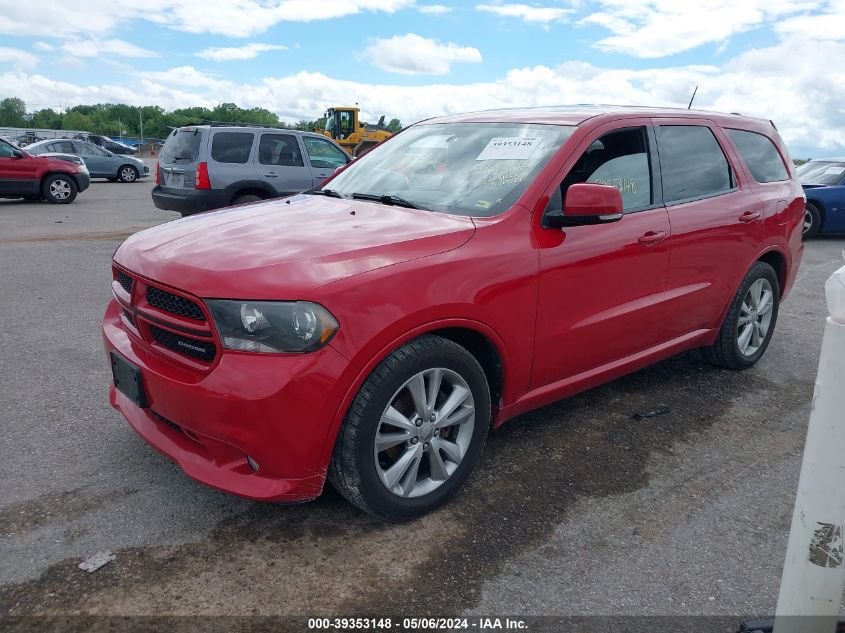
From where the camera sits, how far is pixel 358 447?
264cm

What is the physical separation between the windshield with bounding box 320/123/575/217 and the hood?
8.2 inches

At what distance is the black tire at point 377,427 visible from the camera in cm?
263

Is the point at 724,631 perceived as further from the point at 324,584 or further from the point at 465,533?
the point at 324,584

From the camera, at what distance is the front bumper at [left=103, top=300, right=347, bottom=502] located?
8.11 ft

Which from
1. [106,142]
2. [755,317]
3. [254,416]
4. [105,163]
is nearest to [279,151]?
[755,317]

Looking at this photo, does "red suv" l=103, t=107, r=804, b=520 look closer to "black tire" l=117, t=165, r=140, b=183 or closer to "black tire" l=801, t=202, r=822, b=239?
"black tire" l=801, t=202, r=822, b=239

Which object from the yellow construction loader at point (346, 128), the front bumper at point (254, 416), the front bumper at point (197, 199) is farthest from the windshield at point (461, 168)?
the yellow construction loader at point (346, 128)

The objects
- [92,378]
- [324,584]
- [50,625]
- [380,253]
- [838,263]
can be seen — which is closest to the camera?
[50,625]

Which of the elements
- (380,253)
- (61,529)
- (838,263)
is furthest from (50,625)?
(838,263)

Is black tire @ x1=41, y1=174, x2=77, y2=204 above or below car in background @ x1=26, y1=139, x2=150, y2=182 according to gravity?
below

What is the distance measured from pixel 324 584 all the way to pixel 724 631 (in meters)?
1.39

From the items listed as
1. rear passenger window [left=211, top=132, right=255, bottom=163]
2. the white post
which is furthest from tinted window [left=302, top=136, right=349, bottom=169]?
the white post

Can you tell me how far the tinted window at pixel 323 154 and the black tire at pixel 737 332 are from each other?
7969 millimetres

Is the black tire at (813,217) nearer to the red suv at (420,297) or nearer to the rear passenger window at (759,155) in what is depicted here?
the rear passenger window at (759,155)
